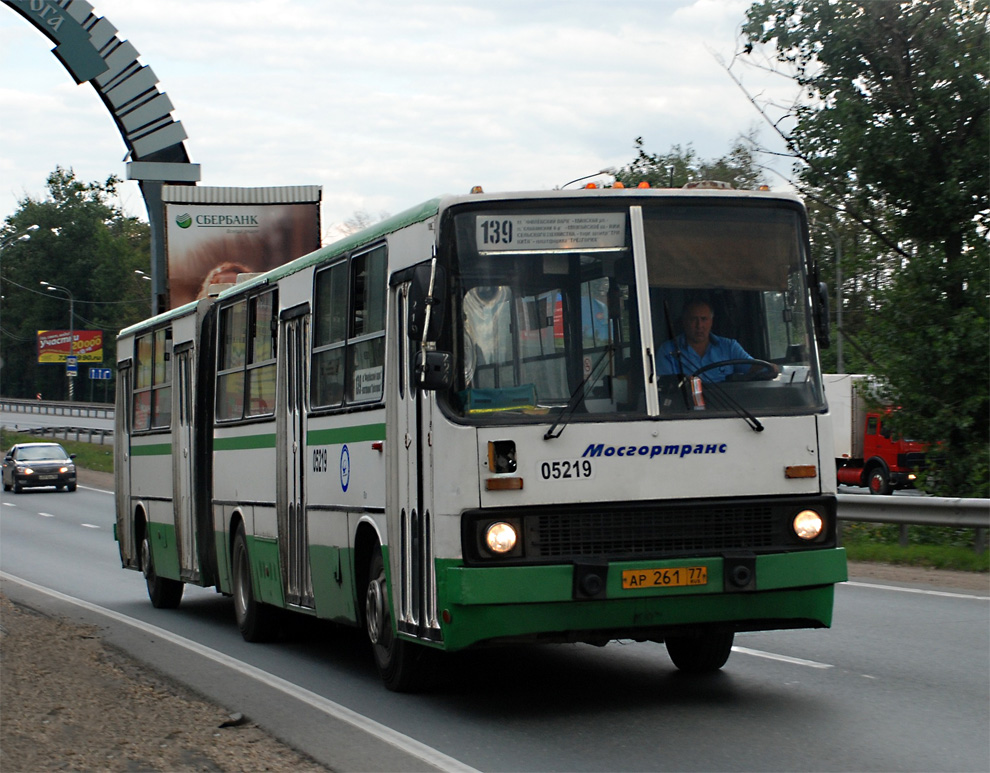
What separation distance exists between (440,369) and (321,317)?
10.1ft

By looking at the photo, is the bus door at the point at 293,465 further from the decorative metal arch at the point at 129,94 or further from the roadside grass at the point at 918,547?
the decorative metal arch at the point at 129,94

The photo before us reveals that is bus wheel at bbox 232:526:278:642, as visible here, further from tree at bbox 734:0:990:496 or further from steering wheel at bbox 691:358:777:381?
tree at bbox 734:0:990:496

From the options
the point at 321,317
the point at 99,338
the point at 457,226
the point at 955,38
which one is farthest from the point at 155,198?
the point at 99,338

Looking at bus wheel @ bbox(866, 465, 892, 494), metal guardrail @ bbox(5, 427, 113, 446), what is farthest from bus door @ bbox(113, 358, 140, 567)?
metal guardrail @ bbox(5, 427, 113, 446)

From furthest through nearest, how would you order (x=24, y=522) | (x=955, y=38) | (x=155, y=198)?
(x=24, y=522) → (x=155, y=198) → (x=955, y=38)

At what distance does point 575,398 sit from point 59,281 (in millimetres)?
143104

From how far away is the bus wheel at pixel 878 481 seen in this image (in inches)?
1630

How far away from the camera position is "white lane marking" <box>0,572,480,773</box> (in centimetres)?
770

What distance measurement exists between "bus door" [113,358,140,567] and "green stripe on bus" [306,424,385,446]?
25.8ft

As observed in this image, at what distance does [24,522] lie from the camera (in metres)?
37.4

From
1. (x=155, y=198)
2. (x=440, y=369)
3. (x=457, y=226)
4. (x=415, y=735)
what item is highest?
(x=155, y=198)

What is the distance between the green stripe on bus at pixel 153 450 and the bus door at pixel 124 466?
0.47 meters

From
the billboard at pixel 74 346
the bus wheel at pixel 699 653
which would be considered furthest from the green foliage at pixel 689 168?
the billboard at pixel 74 346

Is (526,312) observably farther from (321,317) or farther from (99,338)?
(99,338)
